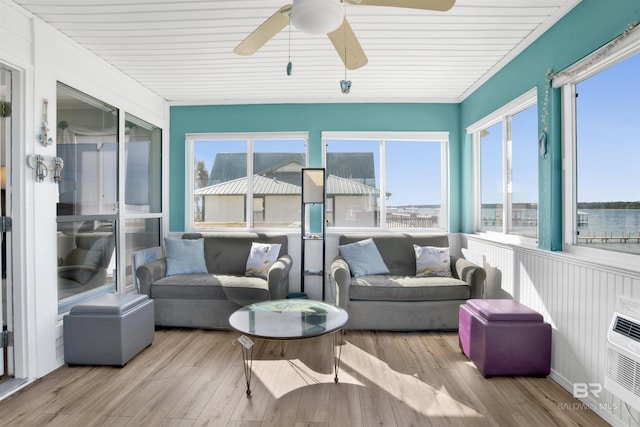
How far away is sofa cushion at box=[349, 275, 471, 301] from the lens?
347 cm

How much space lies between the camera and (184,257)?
13.3 ft

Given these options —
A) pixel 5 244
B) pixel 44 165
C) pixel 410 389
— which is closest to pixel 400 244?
pixel 410 389

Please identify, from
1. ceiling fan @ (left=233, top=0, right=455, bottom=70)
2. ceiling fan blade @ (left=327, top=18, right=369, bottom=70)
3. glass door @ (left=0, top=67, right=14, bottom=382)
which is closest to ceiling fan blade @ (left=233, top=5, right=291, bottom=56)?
ceiling fan @ (left=233, top=0, right=455, bottom=70)

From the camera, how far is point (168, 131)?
15.5 ft

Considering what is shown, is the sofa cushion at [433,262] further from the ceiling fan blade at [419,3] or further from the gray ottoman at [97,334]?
the gray ottoman at [97,334]

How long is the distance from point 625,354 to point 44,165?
3854mm

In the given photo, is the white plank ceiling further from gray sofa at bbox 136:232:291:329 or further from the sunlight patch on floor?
the sunlight patch on floor

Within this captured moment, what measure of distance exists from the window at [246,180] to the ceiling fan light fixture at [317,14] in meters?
2.89

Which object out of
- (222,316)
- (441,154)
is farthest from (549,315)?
(222,316)

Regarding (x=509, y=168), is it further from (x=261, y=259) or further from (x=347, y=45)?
(x=261, y=259)

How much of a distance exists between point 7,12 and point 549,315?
4.38 metres

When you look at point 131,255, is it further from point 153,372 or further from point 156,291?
point 153,372

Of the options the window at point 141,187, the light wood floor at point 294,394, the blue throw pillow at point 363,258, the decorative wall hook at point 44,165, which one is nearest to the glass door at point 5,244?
the decorative wall hook at point 44,165

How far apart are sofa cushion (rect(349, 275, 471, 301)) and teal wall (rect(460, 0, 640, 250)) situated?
91 centimetres
